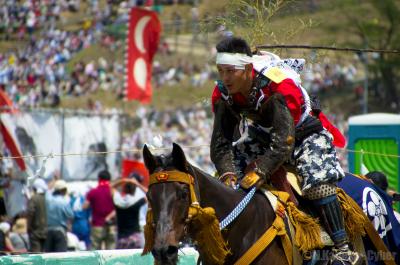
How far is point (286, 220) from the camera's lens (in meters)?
7.31

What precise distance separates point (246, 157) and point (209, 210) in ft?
4.59

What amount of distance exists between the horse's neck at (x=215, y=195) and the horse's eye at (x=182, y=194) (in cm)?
22

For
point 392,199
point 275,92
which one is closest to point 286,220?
point 275,92

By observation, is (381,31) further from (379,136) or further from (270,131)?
(270,131)

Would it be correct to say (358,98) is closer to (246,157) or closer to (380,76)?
(380,76)

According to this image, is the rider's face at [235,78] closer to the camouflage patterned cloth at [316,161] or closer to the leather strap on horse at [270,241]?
the camouflage patterned cloth at [316,161]

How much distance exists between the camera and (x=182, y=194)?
6.39 m

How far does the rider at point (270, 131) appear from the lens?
725 cm

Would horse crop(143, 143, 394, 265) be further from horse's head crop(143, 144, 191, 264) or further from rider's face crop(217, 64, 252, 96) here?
rider's face crop(217, 64, 252, 96)

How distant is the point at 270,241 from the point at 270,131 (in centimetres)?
89

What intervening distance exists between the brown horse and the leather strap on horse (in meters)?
0.04

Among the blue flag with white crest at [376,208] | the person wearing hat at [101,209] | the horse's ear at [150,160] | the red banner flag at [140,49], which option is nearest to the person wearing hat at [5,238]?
the person wearing hat at [101,209]

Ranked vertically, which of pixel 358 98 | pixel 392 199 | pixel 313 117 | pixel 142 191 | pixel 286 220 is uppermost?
pixel 313 117

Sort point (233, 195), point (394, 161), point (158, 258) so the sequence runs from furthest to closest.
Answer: point (394, 161) < point (233, 195) < point (158, 258)
